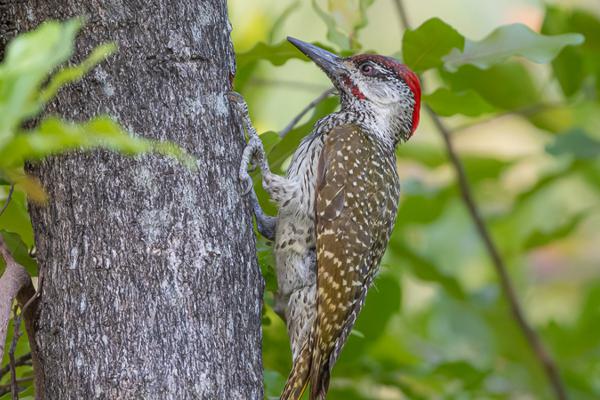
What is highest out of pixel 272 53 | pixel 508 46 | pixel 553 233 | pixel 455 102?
pixel 272 53

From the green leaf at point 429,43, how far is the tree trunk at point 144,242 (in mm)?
872

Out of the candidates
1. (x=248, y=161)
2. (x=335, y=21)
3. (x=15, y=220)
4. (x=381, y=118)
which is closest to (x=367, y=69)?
(x=381, y=118)

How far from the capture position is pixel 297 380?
2967 mm

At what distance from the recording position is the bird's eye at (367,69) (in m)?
3.85

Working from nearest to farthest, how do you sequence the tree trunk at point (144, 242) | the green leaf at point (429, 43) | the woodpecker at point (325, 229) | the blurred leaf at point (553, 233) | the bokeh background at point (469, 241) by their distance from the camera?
1. the tree trunk at point (144, 242)
2. the green leaf at point (429, 43)
3. the woodpecker at point (325, 229)
4. the bokeh background at point (469, 241)
5. the blurred leaf at point (553, 233)

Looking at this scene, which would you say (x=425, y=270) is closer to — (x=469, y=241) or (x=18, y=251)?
(x=469, y=241)

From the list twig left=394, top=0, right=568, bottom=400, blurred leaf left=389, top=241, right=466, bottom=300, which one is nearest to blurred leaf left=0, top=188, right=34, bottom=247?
blurred leaf left=389, top=241, right=466, bottom=300

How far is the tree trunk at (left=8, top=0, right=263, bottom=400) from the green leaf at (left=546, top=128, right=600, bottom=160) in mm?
2052

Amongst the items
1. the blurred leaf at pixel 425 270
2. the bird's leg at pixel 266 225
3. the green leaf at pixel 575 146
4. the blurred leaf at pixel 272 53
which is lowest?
the blurred leaf at pixel 425 270

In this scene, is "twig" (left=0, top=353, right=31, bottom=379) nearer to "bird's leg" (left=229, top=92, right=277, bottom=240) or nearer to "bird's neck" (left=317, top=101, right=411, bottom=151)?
"bird's leg" (left=229, top=92, right=277, bottom=240)

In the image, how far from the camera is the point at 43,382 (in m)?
2.16

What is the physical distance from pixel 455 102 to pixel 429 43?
274 mm

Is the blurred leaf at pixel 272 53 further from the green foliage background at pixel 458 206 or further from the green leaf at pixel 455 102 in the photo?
the green leaf at pixel 455 102

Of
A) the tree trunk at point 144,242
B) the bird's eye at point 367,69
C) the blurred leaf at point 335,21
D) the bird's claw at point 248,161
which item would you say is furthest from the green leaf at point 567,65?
the tree trunk at point 144,242
